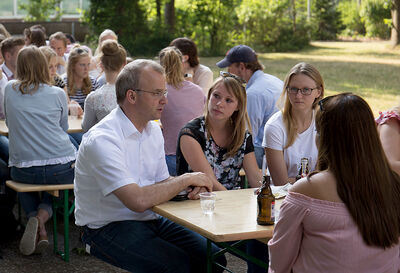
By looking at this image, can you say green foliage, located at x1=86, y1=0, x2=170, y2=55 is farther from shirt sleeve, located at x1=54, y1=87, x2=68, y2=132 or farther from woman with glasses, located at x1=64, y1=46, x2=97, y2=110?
shirt sleeve, located at x1=54, y1=87, x2=68, y2=132

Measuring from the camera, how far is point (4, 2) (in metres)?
28.9

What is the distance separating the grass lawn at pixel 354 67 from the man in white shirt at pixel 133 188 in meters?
7.35

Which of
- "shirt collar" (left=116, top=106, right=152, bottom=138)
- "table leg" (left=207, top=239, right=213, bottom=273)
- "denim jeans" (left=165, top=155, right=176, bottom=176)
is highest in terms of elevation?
"shirt collar" (left=116, top=106, right=152, bottom=138)

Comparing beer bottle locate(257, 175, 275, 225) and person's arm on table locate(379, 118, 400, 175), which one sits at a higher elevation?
person's arm on table locate(379, 118, 400, 175)

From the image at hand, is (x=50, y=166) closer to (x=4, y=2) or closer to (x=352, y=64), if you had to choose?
(x=352, y=64)

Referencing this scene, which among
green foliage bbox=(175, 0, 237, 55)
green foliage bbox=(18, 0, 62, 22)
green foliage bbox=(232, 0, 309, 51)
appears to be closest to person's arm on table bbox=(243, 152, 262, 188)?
green foliage bbox=(175, 0, 237, 55)

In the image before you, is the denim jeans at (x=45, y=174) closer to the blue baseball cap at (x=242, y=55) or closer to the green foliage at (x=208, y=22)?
the blue baseball cap at (x=242, y=55)

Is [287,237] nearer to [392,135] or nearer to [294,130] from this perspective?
[392,135]

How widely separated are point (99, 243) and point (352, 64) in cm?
1561

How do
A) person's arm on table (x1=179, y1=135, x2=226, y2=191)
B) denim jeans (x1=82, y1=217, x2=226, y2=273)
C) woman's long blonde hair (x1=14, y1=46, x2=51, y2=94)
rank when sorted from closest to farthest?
denim jeans (x1=82, y1=217, x2=226, y2=273)
person's arm on table (x1=179, y1=135, x2=226, y2=191)
woman's long blonde hair (x1=14, y1=46, x2=51, y2=94)

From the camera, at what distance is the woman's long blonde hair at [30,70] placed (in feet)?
Result: 16.0

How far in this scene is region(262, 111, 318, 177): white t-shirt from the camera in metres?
4.08

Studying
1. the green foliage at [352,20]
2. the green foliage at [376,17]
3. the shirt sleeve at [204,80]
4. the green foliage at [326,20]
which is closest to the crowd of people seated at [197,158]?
the shirt sleeve at [204,80]

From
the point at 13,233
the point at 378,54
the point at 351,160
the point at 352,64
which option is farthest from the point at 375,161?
the point at 378,54
